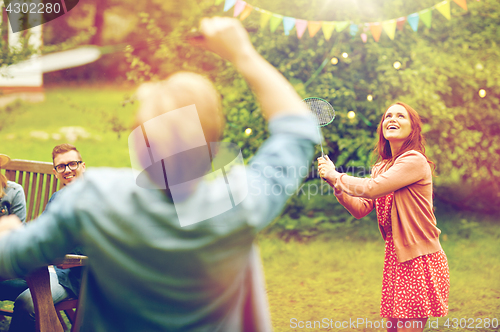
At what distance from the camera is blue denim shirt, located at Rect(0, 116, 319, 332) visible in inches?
31.5

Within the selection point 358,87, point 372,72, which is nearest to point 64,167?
point 358,87

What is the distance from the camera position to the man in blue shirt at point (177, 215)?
2.63ft

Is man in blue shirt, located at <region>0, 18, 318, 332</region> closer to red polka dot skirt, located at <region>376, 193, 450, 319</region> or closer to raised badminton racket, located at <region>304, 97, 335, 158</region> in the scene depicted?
red polka dot skirt, located at <region>376, 193, 450, 319</region>

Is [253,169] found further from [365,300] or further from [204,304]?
[365,300]

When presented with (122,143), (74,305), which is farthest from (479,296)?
(122,143)

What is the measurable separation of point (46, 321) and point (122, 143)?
756 centimetres

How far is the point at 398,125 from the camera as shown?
97.8 inches

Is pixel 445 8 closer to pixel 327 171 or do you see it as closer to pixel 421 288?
pixel 327 171

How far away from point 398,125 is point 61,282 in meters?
2.23

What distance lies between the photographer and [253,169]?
858 millimetres

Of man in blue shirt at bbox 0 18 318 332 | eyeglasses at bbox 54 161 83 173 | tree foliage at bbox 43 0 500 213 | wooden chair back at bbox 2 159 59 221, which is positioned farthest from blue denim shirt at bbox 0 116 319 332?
tree foliage at bbox 43 0 500 213

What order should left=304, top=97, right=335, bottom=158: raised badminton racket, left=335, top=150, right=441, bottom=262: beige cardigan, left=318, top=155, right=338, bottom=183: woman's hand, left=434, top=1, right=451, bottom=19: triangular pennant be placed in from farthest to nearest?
left=434, top=1, right=451, bottom=19: triangular pennant, left=304, top=97, right=335, bottom=158: raised badminton racket, left=318, top=155, right=338, bottom=183: woman's hand, left=335, top=150, right=441, bottom=262: beige cardigan

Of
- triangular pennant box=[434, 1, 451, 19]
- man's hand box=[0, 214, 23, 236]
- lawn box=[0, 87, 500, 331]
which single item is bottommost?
lawn box=[0, 87, 500, 331]

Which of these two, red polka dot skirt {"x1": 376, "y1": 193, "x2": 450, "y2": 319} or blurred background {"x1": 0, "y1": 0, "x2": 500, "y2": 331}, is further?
blurred background {"x1": 0, "y1": 0, "x2": 500, "y2": 331}
